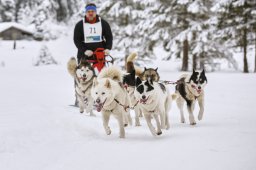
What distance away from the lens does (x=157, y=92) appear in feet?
17.1

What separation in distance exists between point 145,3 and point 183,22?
7.63ft

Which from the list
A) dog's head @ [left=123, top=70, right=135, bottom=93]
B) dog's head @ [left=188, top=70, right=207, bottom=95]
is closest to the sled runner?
dog's head @ [left=123, top=70, right=135, bottom=93]

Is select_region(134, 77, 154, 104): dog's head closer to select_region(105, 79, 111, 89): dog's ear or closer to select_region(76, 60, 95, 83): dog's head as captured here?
select_region(105, 79, 111, 89): dog's ear

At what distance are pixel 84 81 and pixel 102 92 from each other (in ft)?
6.93

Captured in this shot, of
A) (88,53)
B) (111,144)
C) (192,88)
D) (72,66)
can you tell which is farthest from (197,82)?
(72,66)

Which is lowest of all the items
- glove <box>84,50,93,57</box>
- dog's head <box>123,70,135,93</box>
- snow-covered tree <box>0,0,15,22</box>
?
dog's head <box>123,70,135,93</box>

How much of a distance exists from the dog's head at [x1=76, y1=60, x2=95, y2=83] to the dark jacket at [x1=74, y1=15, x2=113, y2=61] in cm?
58

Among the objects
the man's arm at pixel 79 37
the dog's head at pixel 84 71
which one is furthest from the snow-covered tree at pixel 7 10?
the dog's head at pixel 84 71

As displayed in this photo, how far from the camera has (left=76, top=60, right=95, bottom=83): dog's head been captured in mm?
6789

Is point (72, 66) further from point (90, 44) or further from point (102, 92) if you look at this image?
point (102, 92)

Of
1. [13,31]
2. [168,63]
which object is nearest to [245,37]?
[168,63]

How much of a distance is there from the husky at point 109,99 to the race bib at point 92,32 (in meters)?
1.98

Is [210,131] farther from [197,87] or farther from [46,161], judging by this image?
[46,161]

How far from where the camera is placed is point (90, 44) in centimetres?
736
